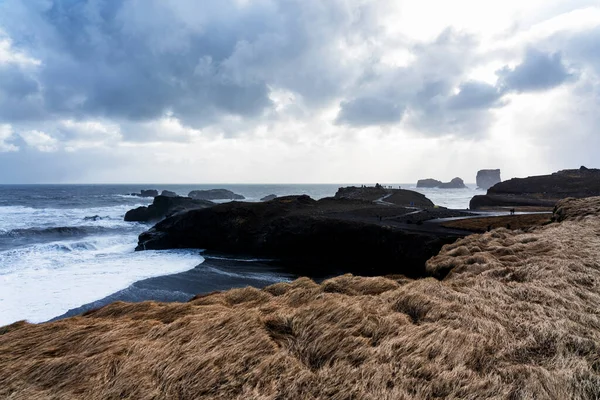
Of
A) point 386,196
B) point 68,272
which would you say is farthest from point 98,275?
point 386,196

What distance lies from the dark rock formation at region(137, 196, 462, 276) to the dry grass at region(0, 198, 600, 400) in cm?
1365

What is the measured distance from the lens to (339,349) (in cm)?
334

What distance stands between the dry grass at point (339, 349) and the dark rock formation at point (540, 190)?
40255 millimetres

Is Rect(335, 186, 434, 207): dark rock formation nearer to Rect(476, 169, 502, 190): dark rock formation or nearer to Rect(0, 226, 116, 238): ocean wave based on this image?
Rect(0, 226, 116, 238): ocean wave

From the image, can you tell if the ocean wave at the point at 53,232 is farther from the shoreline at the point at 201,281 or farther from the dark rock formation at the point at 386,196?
the dark rock formation at the point at 386,196

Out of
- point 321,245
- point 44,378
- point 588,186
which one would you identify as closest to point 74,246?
point 321,245

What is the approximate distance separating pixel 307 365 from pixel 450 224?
21.1 metres

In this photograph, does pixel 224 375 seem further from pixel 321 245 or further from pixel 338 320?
pixel 321 245

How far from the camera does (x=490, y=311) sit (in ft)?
13.7

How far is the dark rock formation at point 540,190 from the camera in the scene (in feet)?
137

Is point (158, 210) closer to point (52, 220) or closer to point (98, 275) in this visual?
point (52, 220)

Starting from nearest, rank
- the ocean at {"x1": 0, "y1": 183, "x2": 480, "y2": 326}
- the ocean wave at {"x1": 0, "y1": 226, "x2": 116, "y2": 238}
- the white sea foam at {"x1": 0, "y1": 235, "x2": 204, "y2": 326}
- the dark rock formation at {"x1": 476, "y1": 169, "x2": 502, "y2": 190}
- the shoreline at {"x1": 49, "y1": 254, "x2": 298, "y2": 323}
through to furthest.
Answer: the white sea foam at {"x1": 0, "y1": 235, "x2": 204, "y2": 326} → the ocean at {"x1": 0, "y1": 183, "x2": 480, "y2": 326} → the shoreline at {"x1": 49, "y1": 254, "x2": 298, "y2": 323} → the ocean wave at {"x1": 0, "y1": 226, "x2": 116, "y2": 238} → the dark rock formation at {"x1": 476, "y1": 169, "x2": 502, "y2": 190}

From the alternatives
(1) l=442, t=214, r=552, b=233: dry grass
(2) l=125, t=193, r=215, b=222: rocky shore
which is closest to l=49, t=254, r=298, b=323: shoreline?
(1) l=442, t=214, r=552, b=233: dry grass

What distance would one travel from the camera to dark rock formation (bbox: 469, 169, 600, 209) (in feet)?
137
